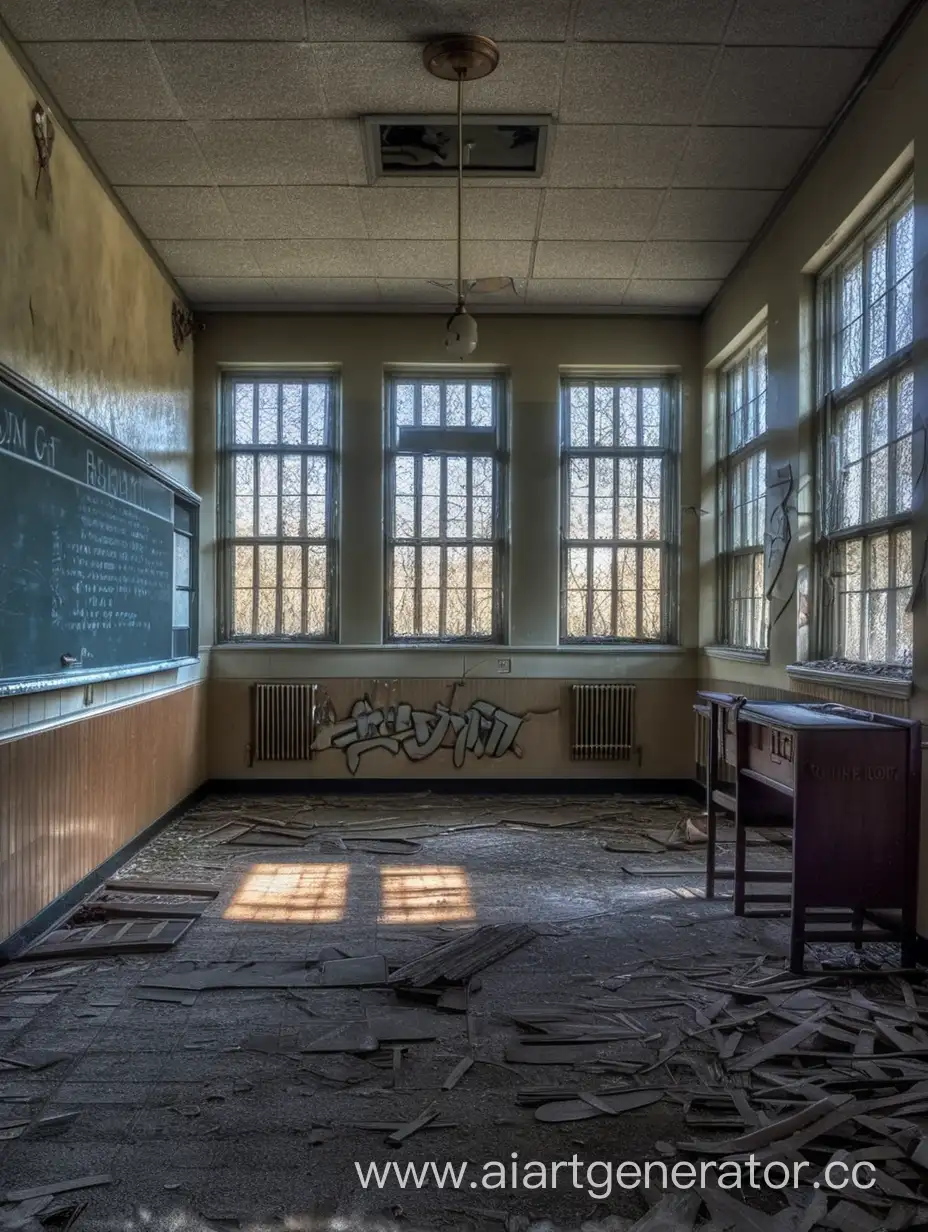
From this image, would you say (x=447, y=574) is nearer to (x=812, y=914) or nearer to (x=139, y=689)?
(x=139, y=689)

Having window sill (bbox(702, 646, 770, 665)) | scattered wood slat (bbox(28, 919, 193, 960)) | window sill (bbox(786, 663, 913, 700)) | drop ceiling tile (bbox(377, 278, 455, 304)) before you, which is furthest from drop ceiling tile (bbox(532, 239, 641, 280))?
scattered wood slat (bbox(28, 919, 193, 960))

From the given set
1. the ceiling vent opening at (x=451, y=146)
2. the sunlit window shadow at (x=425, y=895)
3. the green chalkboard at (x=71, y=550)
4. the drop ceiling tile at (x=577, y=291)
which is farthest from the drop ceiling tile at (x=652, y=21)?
the sunlit window shadow at (x=425, y=895)

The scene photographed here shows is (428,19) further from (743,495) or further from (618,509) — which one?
(618,509)

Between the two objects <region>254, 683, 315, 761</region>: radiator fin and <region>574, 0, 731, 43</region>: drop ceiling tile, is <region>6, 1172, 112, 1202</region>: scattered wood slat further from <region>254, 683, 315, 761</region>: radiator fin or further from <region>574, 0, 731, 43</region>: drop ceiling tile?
<region>254, 683, 315, 761</region>: radiator fin

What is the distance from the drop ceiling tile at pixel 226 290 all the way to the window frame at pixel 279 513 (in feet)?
1.83

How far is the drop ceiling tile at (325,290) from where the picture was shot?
697 cm

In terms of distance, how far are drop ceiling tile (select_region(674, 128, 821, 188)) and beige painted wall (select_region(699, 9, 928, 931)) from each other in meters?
0.15

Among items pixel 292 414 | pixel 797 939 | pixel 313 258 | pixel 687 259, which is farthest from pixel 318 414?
pixel 797 939

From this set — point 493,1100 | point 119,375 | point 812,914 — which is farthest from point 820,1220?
point 119,375

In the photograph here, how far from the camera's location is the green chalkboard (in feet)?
12.6

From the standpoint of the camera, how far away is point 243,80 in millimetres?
4438

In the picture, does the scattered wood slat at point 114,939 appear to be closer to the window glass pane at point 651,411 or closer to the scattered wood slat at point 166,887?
the scattered wood slat at point 166,887

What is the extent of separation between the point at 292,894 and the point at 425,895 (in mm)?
682

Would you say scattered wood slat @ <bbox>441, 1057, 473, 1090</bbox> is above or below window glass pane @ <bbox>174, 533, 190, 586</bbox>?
below
